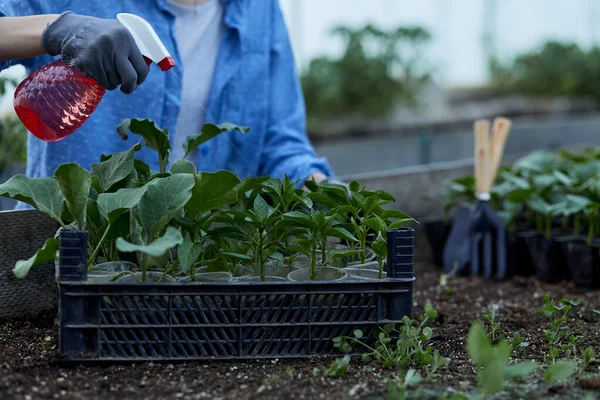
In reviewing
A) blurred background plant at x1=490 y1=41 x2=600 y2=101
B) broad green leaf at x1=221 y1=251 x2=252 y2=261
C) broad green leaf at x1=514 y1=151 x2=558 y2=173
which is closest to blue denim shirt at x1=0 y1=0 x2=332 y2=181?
broad green leaf at x1=221 y1=251 x2=252 y2=261

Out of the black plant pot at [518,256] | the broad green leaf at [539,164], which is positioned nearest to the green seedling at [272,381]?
the black plant pot at [518,256]

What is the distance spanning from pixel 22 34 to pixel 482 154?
1.71 m

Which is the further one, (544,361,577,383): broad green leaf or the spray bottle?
the spray bottle

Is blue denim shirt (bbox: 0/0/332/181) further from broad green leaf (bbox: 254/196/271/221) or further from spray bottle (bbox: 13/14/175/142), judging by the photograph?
broad green leaf (bbox: 254/196/271/221)

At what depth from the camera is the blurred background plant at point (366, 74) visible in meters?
7.26

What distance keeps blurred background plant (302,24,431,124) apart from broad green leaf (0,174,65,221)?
19.8ft

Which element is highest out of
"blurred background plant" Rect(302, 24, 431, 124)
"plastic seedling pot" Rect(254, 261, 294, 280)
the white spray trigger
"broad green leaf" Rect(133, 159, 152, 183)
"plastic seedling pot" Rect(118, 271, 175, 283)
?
"blurred background plant" Rect(302, 24, 431, 124)

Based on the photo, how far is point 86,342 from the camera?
3.83ft

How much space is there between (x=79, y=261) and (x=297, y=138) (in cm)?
94

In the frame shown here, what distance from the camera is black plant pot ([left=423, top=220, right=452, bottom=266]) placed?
2793mm

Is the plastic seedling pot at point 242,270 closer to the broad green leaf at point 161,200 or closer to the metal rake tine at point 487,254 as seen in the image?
the broad green leaf at point 161,200

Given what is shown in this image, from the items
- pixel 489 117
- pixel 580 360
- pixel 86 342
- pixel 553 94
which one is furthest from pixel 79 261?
pixel 553 94

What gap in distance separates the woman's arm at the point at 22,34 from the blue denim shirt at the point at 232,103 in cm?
25

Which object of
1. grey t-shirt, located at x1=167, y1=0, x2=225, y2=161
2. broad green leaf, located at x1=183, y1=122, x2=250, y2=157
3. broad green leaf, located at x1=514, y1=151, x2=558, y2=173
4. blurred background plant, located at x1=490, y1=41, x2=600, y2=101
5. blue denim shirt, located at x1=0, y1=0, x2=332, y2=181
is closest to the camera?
broad green leaf, located at x1=183, y1=122, x2=250, y2=157
